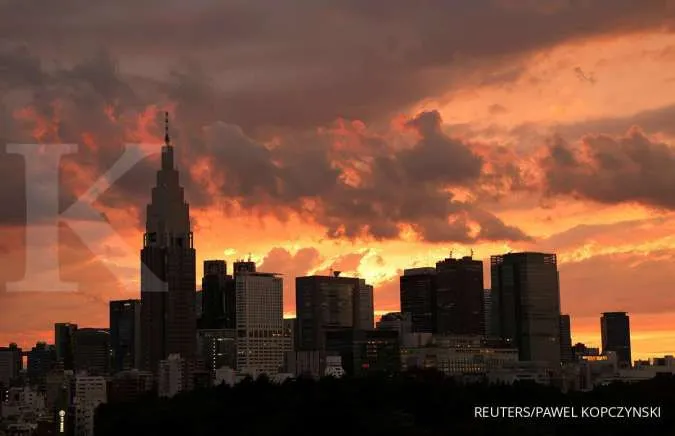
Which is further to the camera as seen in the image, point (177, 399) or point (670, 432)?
point (177, 399)

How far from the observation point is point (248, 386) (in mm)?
126125

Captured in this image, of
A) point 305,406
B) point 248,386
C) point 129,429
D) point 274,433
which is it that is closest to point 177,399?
point 248,386

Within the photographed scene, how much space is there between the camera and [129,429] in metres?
113

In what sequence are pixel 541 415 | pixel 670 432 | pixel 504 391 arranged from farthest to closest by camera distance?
pixel 504 391 → pixel 541 415 → pixel 670 432

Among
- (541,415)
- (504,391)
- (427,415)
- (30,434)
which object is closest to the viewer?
(541,415)

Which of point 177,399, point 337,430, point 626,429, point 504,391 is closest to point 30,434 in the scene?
point 177,399

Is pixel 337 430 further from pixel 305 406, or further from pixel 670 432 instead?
pixel 670 432

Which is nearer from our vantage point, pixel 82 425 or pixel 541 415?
pixel 541 415

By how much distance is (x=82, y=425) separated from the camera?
166 m

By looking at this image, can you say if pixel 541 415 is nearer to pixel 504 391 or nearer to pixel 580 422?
pixel 580 422

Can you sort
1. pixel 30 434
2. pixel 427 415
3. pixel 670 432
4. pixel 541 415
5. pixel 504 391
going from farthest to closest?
pixel 30 434 < pixel 504 391 < pixel 427 415 < pixel 541 415 < pixel 670 432

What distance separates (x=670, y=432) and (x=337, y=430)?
24.6 meters


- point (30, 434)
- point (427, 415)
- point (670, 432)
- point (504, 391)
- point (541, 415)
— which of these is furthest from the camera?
point (30, 434)

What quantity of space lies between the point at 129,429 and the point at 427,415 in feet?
87.0
